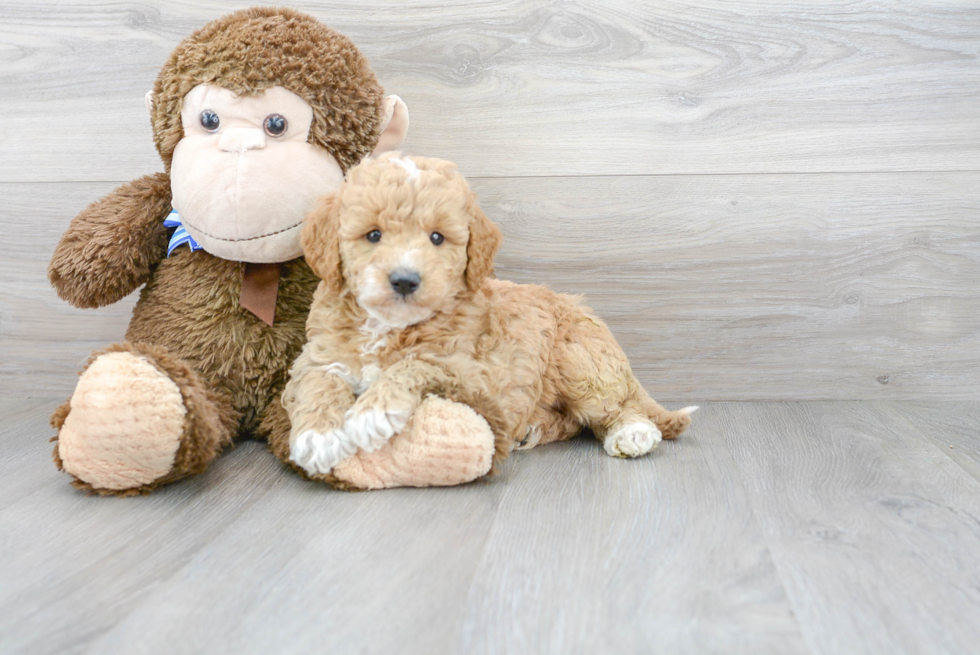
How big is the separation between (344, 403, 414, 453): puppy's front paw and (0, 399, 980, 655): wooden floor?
3.0 inches

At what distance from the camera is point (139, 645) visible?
26.2 inches

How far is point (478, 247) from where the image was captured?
1.04 meters

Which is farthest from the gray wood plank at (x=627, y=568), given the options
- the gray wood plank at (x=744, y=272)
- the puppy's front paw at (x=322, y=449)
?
the gray wood plank at (x=744, y=272)

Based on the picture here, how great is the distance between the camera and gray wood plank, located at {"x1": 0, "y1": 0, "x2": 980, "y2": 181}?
142 cm

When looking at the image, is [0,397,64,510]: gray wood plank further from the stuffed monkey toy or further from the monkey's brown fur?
the monkey's brown fur

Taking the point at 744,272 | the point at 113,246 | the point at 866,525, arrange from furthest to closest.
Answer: the point at 744,272 → the point at 113,246 → the point at 866,525

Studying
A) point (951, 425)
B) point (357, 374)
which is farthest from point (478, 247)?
point (951, 425)

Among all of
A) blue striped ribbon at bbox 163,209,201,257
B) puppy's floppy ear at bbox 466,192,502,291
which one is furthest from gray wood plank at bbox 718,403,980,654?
blue striped ribbon at bbox 163,209,201,257

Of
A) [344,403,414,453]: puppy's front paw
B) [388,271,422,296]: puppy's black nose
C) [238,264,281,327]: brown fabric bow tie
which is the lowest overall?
[344,403,414,453]: puppy's front paw

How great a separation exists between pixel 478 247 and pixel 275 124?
0.34 meters

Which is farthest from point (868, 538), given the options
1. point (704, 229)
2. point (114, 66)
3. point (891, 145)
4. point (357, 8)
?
point (114, 66)

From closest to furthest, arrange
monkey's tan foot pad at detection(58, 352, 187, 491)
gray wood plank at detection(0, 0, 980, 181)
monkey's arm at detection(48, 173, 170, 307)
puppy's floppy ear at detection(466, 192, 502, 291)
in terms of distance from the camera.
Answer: monkey's tan foot pad at detection(58, 352, 187, 491)
puppy's floppy ear at detection(466, 192, 502, 291)
monkey's arm at detection(48, 173, 170, 307)
gray wood plank at detection(0, 0, 980, 181)

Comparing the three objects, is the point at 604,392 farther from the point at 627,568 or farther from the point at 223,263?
the point at 223,263

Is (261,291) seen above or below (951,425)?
above
